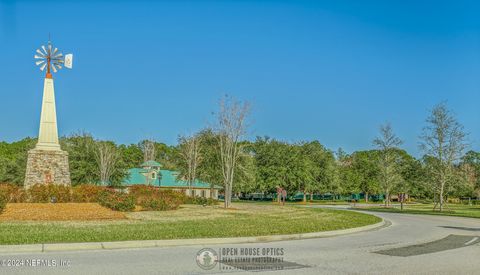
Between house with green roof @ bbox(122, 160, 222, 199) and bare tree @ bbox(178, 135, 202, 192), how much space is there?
5321 mm

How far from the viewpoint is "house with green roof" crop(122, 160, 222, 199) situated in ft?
222

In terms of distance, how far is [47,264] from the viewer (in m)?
9.24

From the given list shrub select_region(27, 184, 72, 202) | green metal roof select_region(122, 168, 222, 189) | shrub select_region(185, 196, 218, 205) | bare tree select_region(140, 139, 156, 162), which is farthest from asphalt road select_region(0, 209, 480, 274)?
bare tree select_region(140, 139, 156, 162)

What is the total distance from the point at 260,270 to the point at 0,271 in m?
4.67

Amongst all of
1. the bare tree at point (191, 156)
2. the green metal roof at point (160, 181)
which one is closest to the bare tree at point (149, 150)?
the green metal roof at point (160, 181)

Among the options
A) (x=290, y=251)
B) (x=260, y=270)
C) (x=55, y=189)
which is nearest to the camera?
(x=260, y=270)

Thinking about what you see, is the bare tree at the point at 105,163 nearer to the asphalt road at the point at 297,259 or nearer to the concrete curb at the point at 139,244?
the concrete curb at the point at 139,244

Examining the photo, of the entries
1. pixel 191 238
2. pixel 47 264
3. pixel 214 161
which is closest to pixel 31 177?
pixel 214 161

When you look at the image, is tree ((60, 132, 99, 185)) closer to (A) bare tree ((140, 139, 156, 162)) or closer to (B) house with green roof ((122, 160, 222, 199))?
(B) house with green roof ((122, 160, 222, 199))

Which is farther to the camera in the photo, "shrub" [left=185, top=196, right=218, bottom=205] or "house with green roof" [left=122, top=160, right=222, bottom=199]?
"house with green roof" [left=122, top=160, right=222, bottom=199]

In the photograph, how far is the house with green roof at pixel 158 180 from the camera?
67.7 metres

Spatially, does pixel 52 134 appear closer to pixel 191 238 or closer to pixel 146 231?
pixel 146 231

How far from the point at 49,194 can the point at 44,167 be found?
6.64 m

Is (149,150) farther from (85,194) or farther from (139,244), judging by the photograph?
(139,244)
